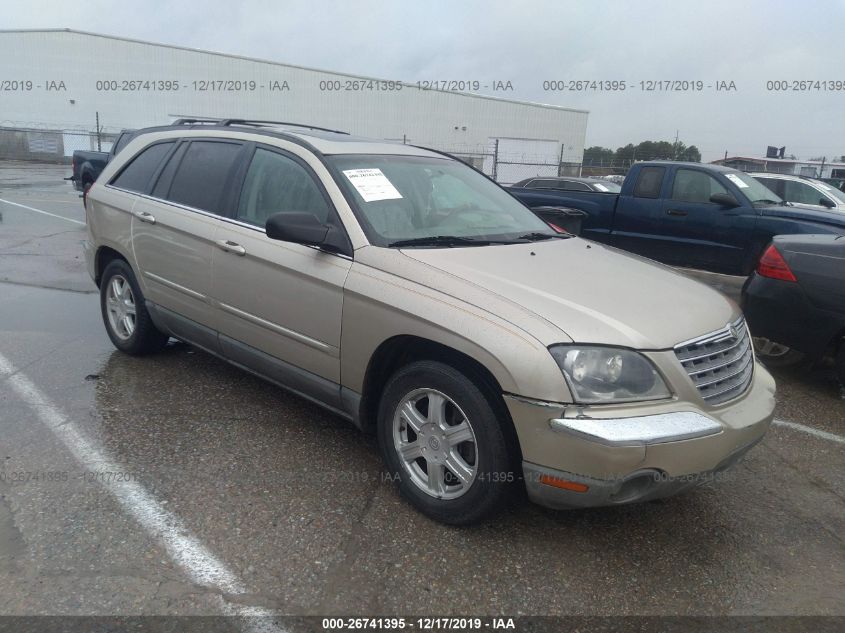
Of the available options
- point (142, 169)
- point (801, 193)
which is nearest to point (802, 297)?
point (142, 169)

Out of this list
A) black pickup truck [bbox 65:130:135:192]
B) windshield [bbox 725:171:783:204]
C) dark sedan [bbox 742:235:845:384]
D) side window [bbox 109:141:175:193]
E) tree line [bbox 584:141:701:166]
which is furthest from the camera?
tree line [bbox 584:141:701:166]

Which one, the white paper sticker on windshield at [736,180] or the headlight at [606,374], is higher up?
the white paper sticker on windshield at [736,180]

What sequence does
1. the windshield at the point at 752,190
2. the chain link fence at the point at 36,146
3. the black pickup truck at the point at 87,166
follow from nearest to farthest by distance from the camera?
1. the windshield at the point at 752,190
2. the black pickup truck at the point at 87,166
3. the chain link fence at the point at 36,146

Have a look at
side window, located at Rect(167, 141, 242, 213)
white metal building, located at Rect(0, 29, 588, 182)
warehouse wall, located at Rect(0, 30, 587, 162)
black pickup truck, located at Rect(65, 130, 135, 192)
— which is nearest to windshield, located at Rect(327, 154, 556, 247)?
side window, located at Rect(167, 141, 242, 213)

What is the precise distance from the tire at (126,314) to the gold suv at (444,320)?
163 millimetres

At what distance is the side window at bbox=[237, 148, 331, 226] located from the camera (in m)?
3.51

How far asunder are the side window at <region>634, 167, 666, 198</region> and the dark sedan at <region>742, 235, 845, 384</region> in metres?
3.88

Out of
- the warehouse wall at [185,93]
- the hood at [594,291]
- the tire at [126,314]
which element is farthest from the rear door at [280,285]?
the warehouse wall at [185,93]

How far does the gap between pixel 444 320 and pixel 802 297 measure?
3.29 meters

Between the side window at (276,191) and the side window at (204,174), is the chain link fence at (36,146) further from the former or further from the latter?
the side window at (276,191)

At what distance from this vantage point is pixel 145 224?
4.41 metres

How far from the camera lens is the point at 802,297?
4660 millimetres

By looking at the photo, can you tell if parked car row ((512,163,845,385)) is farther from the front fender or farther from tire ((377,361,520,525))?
tire ((377,361,520,525))

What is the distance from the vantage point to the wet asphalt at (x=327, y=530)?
8.15 ft
